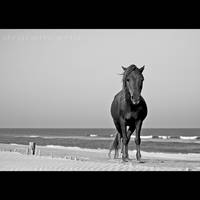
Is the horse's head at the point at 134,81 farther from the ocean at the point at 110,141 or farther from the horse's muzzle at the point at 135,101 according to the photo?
the ocean at the point at 110,141

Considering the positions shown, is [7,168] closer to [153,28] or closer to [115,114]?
[115,114]

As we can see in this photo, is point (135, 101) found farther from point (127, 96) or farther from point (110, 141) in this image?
point (110, 141)

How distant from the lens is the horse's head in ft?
29.9

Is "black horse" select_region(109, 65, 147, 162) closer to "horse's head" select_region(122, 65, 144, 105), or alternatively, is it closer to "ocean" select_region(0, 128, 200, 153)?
"horse's head" select_region(122, 65, 144, 105)

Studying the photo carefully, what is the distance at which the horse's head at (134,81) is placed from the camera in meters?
9.10

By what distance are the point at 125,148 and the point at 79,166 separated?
1246 millimetres

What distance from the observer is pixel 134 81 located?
359 inches

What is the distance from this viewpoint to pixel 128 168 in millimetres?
9047

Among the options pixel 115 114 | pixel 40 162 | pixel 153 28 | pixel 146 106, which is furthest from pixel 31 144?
pixel 153 28

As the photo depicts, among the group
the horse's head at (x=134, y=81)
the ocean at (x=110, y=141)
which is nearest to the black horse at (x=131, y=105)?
the horse's head at (x=134, y=81)

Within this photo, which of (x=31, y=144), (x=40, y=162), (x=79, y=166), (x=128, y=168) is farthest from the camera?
(x=31, y=144)

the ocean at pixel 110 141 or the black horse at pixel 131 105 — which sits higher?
the black horse at pixel 131 105

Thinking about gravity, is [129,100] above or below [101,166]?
above

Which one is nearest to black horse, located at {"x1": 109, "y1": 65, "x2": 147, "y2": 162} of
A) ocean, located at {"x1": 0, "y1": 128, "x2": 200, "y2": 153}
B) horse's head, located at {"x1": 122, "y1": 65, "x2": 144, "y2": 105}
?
horse's head, located at {"x1": 122, "y1": 65, "x2": 144, "y2": 105}
